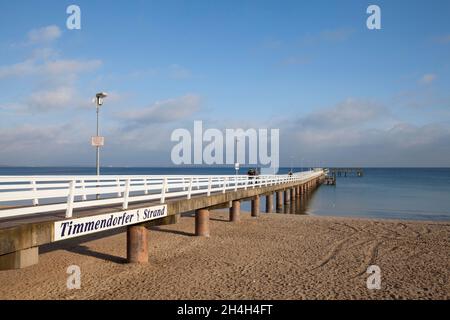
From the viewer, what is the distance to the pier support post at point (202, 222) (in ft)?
47.2

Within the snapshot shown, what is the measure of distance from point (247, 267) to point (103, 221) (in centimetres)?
412

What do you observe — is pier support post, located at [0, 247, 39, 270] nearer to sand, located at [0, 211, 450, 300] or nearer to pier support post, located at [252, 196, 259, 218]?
sand, located at [0, 211, 450, 300]

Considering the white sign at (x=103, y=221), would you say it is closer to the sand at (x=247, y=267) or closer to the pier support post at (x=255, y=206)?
the sand at (x=247, y=267)

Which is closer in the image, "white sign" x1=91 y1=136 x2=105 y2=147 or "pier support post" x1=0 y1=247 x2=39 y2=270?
"pier support post" x1=0 y1=247 x2=39 y2=270

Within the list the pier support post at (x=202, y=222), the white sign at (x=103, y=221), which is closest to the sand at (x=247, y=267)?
the pier support post at (x=202, y=222)

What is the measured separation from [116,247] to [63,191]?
5.70m

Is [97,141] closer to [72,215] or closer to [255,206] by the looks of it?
[72,215]

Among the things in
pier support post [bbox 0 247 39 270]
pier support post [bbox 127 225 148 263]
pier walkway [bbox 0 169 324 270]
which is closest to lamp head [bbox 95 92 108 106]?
pier walkway [bbox 0 169 324 270]

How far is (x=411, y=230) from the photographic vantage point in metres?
16.8

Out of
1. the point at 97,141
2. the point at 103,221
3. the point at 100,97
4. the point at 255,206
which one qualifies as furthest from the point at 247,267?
the point at 255,206

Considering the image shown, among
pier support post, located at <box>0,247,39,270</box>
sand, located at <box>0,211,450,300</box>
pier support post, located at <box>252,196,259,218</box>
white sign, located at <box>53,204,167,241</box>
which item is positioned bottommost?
sand, located at <box>0,211,450,300</box>

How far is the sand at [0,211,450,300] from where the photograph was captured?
8.13 meters

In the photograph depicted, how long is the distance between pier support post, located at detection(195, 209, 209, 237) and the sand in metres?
0.47
